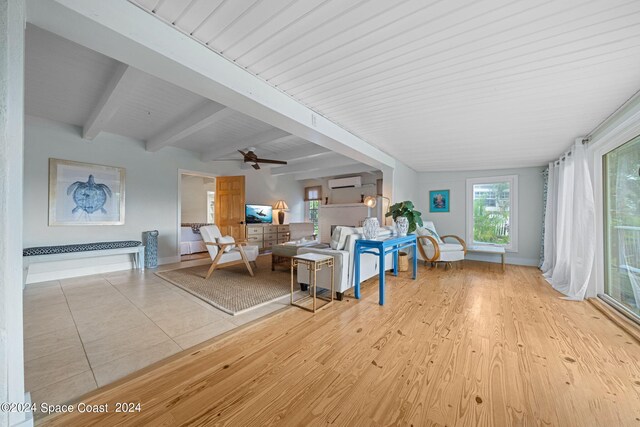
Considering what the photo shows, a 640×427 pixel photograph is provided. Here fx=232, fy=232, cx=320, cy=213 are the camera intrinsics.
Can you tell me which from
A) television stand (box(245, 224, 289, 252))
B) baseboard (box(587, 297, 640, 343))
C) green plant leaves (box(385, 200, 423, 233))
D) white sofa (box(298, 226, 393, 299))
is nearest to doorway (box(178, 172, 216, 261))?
television stand (box(245, 224, 289, 252))

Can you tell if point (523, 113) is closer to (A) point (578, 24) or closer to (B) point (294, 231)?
(A) point (578, 24)

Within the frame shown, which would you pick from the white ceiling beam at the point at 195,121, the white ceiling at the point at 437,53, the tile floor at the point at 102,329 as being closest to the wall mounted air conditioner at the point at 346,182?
the white ceiling at the point at 437,53

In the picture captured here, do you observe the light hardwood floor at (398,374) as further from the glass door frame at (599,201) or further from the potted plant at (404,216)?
the potted plant at (404,216)

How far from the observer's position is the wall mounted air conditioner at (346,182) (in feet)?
24.7

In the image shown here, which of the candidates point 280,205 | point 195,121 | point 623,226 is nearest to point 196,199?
point 280,205

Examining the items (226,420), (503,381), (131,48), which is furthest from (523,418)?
(131,48)

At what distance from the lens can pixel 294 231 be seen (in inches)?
278

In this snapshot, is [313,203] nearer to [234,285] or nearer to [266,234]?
[266,234]

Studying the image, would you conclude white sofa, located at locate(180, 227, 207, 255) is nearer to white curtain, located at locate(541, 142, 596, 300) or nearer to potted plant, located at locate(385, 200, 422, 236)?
potted plant, located at locate(385, 200, 422, 236)

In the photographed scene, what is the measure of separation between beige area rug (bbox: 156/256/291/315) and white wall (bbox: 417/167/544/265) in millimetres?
4429

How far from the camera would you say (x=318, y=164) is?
6.04 m

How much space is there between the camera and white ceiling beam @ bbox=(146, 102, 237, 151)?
294cm

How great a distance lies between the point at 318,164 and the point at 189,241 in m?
4.12

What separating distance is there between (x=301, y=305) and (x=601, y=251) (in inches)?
146
